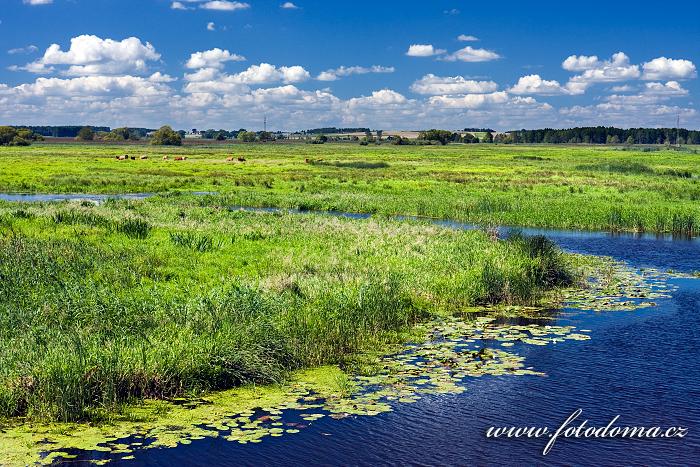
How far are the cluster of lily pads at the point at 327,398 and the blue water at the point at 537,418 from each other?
312 mm

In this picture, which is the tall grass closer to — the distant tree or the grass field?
the grass field

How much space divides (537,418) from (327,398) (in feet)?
13.1

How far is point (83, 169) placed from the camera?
84.2 meters

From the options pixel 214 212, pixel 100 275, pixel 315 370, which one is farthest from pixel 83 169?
pixel 315 370

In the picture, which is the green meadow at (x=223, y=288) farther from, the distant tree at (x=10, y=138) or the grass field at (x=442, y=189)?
the distant tree at (x=10, y=138)

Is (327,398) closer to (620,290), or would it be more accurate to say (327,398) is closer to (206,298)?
(206,298)

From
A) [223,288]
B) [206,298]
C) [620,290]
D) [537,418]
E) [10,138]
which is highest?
[10,138]

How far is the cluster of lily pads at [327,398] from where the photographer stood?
12.0m

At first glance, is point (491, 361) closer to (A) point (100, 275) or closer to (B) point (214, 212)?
(A) point (100, 275)

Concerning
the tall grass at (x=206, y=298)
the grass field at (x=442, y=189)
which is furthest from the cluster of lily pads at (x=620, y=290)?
the grass field at (x=442, y=189)

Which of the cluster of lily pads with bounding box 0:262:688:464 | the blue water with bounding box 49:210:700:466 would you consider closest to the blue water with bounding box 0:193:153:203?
the cluster of lily pads with bounding box 0:262:688:464

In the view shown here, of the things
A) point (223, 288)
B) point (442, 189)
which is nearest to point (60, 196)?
point (442, 189)

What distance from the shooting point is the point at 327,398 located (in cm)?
1430

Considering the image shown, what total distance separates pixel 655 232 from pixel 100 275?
31.4 metres
